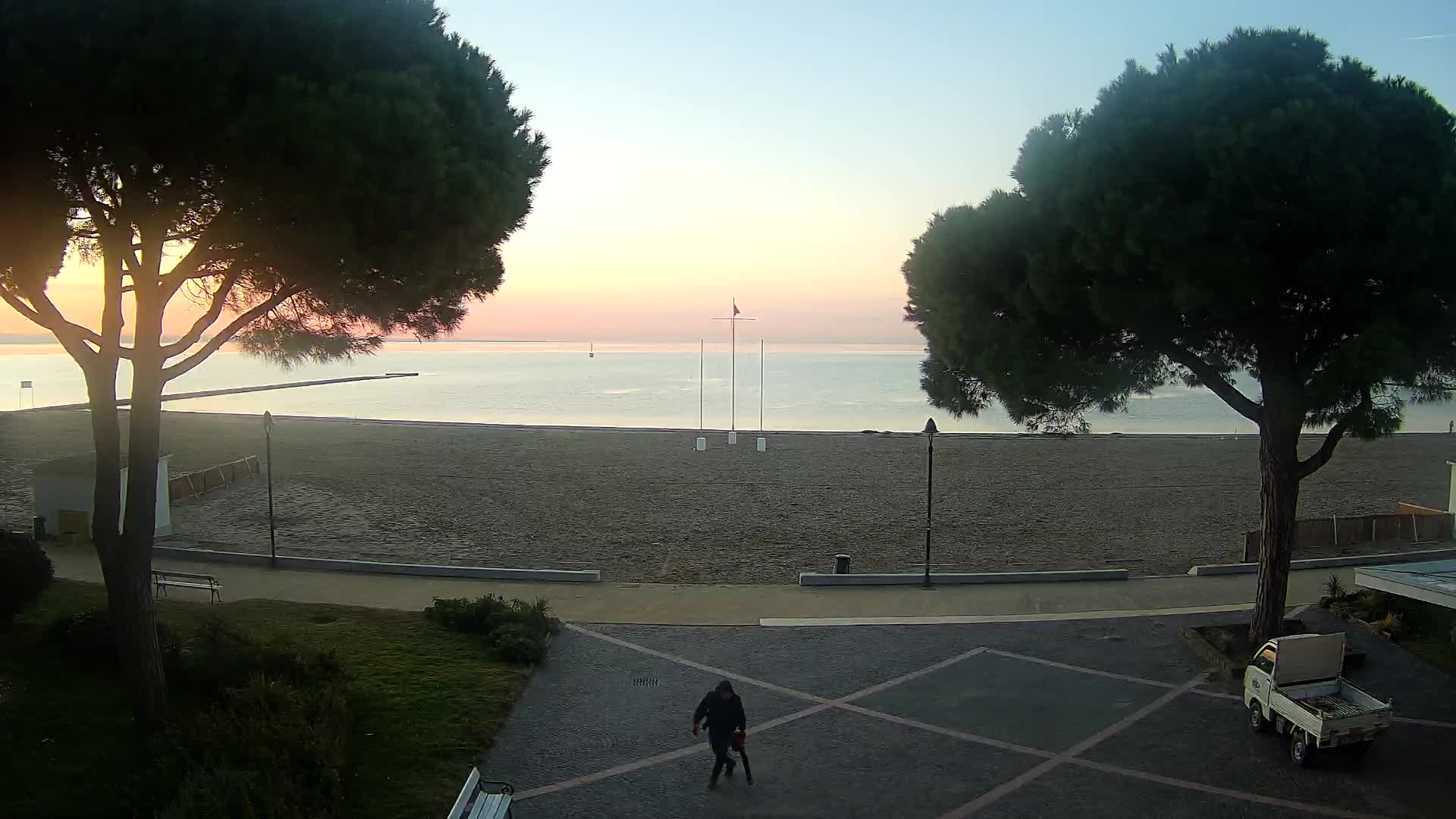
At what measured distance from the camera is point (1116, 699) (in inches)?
492

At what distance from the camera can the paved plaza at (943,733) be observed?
957cm

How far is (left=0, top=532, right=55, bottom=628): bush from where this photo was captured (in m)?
11.9

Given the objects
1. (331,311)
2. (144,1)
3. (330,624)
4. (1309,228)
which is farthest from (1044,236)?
(330,624)

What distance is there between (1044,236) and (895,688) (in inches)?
276

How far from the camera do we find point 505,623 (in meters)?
14.4

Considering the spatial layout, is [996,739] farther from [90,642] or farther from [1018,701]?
[90,642]

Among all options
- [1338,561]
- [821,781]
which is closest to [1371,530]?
[1338,561]

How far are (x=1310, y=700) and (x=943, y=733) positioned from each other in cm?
431

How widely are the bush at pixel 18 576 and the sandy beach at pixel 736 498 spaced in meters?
9.52

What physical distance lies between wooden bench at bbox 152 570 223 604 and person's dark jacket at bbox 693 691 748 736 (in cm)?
1133

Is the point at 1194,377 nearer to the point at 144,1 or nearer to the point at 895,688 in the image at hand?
the point at 895,688

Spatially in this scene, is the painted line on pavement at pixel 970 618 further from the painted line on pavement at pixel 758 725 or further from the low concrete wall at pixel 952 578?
the low concrete wall at pixel 952 578

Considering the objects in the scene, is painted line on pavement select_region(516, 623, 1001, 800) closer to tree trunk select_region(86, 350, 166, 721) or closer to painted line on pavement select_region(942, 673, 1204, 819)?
painted line on pavement select_region(942, 673, 1204, 819)

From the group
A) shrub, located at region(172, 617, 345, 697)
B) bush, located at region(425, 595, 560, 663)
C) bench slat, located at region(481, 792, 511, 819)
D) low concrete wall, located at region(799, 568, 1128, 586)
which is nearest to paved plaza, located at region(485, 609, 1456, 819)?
bush, located at region(425, 595, 560, 663)
